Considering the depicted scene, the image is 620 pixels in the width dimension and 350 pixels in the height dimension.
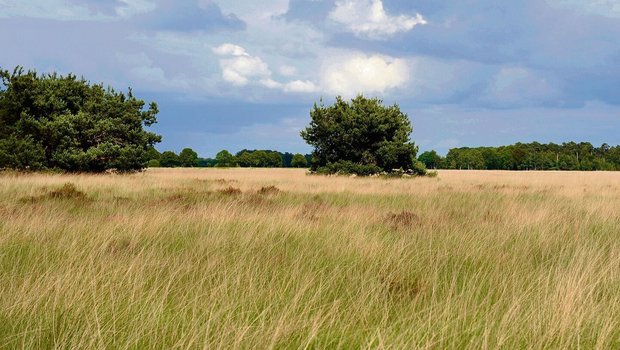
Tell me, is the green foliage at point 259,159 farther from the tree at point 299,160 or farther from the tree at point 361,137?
the tree at point 361,137

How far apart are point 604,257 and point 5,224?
7.87 metres

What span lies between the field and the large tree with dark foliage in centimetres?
2282

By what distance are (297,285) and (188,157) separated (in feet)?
391

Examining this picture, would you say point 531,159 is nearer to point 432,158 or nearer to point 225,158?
point 432,158

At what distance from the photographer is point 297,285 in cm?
404

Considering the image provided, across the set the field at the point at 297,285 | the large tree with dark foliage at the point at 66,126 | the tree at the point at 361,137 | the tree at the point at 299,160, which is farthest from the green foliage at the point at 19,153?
the tree at the point at 299,160

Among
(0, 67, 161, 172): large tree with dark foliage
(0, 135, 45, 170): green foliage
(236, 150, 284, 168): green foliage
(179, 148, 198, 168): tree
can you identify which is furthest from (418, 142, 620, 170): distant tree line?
(0, 135, 45, 170): green foliage

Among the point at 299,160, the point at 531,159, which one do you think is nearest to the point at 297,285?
the point at 299,160

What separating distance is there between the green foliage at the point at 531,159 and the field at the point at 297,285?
127741 millimetres

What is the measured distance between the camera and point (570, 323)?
329 cm

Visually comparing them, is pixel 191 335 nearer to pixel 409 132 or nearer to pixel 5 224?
pixel 5 224

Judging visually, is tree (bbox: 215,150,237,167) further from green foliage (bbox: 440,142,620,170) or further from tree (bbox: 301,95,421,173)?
tree (bbox: 301,95,421,173)

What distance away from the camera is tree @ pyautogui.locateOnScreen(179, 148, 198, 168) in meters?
119

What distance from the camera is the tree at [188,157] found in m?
119
